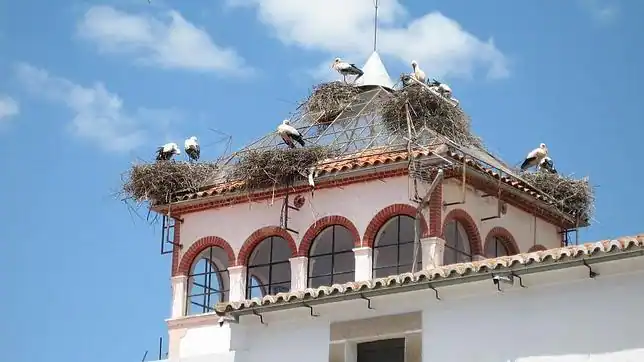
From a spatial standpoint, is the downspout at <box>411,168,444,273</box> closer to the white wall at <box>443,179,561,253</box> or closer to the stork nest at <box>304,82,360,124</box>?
the white wall at <box>443,179,561,253</box>

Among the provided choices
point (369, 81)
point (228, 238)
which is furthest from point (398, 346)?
point (369, 81)

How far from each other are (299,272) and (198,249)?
8.08 feet

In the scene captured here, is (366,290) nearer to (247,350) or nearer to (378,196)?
(247,350)

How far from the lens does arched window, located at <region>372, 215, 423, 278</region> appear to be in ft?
78.7

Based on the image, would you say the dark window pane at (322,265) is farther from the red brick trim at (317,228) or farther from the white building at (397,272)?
the red brick trim at (317,228)

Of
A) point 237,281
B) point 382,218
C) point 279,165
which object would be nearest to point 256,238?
point 237,281

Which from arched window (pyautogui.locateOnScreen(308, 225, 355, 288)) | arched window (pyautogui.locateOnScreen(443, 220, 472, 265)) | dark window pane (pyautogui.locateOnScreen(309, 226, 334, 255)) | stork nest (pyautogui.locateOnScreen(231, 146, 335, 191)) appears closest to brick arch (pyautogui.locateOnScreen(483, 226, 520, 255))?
arched window (pyautogui.locateOnScreen(443, 220, 472, 265))

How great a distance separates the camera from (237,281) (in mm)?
25297

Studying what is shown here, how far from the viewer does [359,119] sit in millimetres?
25922

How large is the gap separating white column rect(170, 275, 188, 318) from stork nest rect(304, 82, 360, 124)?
13.5ft

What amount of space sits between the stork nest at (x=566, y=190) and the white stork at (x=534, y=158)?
0.20 m

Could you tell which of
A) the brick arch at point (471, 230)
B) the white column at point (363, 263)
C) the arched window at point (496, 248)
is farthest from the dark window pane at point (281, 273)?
the arched window at point (496, 248)

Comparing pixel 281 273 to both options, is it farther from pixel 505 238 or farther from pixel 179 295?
pixel 505 238

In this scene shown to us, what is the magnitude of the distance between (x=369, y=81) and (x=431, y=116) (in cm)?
304
